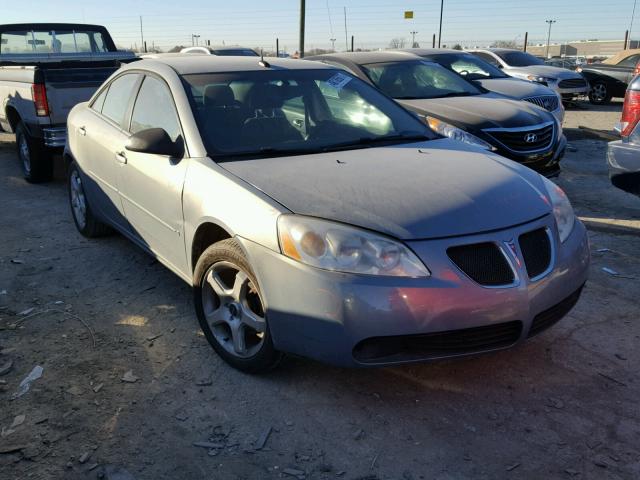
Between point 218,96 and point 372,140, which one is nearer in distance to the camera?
point 218,96

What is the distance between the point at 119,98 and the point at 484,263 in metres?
3.20

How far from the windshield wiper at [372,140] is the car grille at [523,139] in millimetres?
2794

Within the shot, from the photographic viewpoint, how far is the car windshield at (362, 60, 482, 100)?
25.7 ft

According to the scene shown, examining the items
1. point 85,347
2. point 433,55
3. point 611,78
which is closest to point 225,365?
point 85,347

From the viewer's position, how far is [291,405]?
3033 millimetres

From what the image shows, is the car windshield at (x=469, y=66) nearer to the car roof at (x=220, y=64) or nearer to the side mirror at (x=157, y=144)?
the car roof at (x=220, y=64)

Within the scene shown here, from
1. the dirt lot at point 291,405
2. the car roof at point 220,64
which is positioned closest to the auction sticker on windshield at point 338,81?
the car roof at point 220,64

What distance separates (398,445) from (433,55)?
29.0ft

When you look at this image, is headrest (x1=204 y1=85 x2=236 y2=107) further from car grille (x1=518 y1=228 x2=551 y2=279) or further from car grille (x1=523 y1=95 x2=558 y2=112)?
car grille (x1=523 y1=95 x2=558 y2=112)

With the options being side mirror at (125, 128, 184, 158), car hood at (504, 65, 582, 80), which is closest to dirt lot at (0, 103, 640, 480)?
side mirror at (125, 128, 184, 158)

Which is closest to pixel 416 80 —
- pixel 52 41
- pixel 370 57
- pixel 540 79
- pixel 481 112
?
pixel 370 57

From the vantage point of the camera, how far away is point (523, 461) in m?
2.62

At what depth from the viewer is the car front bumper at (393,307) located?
8.73 ft

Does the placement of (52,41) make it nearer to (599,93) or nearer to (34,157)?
(34,157)
